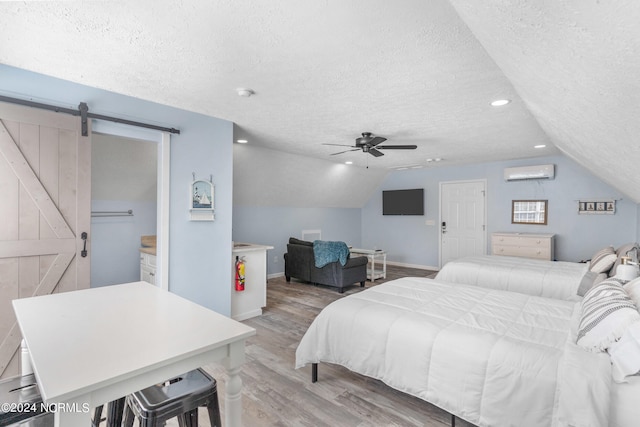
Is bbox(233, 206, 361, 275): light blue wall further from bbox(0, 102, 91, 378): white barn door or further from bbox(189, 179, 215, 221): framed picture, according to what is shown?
bbox(0, 102, 91, 378): white barn door

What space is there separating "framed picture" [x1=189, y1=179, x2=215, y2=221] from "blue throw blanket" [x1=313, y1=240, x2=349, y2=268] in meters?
2.32

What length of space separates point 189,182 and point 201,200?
0.74 ft

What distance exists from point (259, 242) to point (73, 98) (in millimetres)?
4120

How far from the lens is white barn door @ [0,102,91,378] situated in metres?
2.30

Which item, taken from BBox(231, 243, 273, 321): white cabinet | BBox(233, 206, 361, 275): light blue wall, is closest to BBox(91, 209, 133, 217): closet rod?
BBox(233, 206, 361, 275): light blue wall

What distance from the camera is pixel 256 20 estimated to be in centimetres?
168

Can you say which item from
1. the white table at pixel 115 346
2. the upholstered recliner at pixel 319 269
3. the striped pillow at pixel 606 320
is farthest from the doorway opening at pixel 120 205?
the striped pillow at pixel 606 320

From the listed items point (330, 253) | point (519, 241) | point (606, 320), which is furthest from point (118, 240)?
point (519, 241)

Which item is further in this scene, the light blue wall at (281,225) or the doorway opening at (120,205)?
the light blue wall at (281,225)

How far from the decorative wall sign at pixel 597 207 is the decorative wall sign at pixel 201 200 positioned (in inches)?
244

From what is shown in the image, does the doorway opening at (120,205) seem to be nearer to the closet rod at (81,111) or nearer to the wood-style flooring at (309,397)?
the closet rod at (81,111)

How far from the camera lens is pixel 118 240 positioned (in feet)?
15.6

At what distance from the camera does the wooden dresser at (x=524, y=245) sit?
539 cm

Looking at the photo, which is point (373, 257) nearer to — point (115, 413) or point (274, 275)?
point (274, 275)
